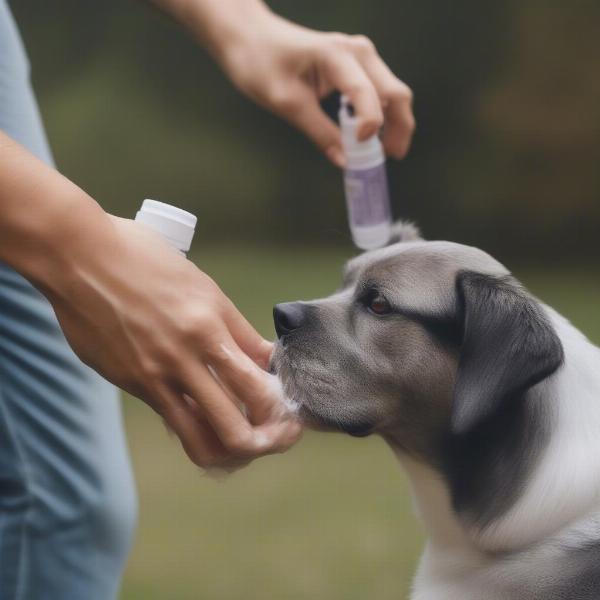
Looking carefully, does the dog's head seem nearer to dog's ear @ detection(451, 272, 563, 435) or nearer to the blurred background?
dog's ear @ detection(451, 272, 563, 435)

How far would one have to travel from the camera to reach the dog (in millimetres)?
1596

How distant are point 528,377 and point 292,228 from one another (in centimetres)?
561

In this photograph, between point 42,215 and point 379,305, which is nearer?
point 42,215

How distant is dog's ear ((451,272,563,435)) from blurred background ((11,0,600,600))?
11.6 ft

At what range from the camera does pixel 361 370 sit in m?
1.72

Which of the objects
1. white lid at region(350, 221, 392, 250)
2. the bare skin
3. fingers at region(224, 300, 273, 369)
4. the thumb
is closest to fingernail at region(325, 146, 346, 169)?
the thumb

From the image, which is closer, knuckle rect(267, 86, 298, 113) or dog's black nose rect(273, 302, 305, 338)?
dog's black nose rect(273, 302, 305, 338)

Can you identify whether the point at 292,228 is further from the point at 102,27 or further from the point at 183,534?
the point at 183,534

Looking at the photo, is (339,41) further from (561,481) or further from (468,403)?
(561,481)

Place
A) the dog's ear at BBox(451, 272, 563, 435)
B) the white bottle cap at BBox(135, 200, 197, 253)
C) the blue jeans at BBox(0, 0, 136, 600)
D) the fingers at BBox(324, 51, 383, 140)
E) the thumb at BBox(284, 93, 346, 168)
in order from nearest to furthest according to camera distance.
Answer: the white bottle cap at BBox(135, 200, 197, 253)
the dog's ear at BBox(451, 272, 563, 435)
the blue jeans at BBox(0, 0, 136, 600)
the fingers at BBox(324, 51, 383, 140)
the thumb at BBox(284, 93, 346, 168)

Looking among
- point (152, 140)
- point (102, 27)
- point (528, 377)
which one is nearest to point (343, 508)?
point (528, 377)

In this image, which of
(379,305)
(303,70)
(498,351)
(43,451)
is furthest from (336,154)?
(43,451)

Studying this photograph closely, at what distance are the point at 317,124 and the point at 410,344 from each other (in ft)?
1.75

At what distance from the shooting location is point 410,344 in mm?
1717
